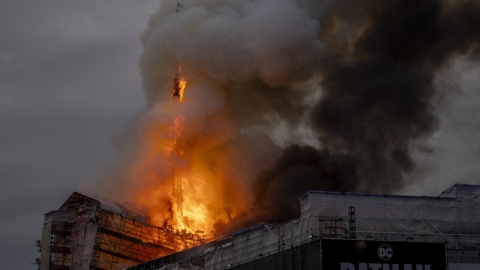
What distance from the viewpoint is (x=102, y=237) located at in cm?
12862

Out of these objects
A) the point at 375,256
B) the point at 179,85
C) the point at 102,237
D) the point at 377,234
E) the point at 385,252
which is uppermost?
the point at 179,85

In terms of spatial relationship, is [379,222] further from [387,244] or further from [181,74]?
[181,74]

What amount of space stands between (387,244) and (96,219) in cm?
5533

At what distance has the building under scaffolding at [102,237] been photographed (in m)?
128

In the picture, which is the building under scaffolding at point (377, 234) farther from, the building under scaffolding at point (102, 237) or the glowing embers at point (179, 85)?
the glowing embers at point (179, 85)

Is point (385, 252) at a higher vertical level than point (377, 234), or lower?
lower

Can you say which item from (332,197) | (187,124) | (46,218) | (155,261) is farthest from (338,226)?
(46,218)

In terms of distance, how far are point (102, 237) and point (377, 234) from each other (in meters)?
52.8

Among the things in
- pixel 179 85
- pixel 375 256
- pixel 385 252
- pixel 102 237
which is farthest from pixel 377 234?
pixel 179 85

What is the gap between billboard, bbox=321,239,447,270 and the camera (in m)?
80.4

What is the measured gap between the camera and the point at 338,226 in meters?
86.1

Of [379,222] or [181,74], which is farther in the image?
[181,74]

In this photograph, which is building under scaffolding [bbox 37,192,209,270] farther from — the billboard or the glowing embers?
the billboard

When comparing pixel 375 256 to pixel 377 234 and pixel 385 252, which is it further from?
pixel 377 234
